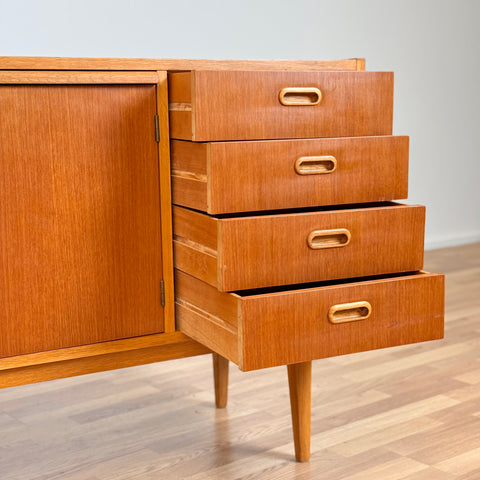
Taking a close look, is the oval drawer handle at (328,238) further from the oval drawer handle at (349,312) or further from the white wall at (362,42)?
the white wall at (362,42)

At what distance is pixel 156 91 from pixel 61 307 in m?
0.41

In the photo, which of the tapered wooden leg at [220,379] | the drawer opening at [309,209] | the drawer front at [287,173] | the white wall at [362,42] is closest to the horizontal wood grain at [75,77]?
the drawer front at [287,173]

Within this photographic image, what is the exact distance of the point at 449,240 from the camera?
372 cm

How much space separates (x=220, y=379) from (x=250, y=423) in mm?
132

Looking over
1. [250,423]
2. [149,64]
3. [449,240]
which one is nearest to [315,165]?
Answer: [149,64]

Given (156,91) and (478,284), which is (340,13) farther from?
(156,91)

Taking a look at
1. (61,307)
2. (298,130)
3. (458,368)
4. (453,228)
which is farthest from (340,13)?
(61,307)

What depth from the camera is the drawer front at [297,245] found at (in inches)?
50.5

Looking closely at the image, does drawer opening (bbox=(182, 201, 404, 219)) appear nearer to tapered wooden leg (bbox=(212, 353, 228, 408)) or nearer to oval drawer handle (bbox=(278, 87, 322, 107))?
oval drawer handle (bbox=(278, 87, 322, 107))

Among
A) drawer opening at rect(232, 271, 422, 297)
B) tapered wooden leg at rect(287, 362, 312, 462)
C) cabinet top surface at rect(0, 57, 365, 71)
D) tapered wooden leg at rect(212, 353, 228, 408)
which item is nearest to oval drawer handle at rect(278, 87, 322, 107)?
cabinet top surface at rect(0, 57, 365, 71)

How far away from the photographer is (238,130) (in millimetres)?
1318

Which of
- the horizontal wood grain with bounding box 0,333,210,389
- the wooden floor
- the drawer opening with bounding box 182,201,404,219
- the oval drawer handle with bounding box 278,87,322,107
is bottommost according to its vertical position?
the wooden floor

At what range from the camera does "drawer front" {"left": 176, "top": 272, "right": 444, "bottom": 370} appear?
1.27 m

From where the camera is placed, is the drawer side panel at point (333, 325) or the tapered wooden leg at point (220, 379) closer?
the drawer side panel at point (333, 325)
